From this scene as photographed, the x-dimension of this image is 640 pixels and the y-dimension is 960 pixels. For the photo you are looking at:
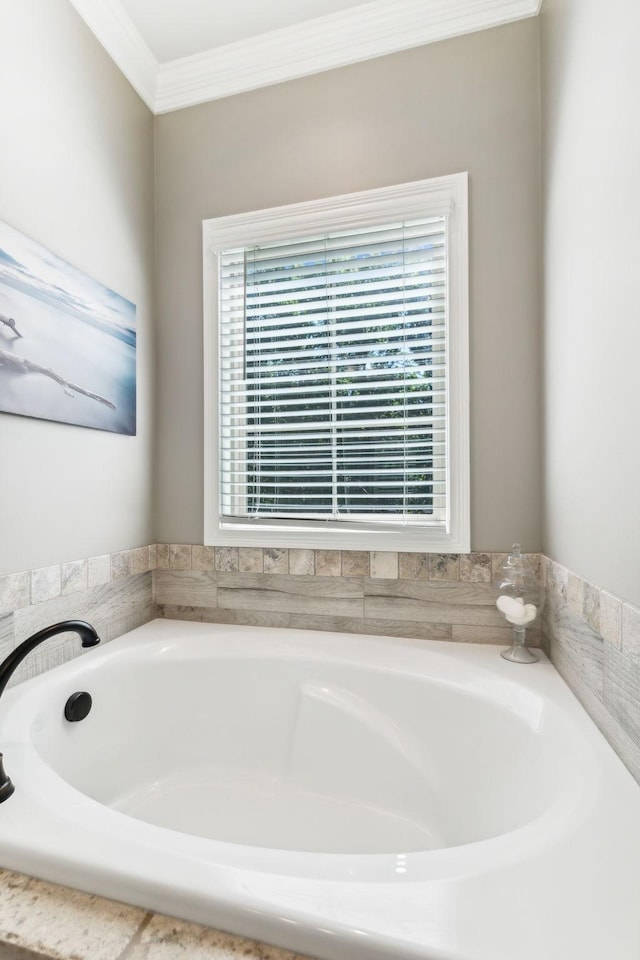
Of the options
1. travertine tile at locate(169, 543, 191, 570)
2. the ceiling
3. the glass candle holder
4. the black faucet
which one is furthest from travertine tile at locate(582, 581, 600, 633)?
the ceiling

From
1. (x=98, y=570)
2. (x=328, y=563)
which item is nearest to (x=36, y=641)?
(x=98, y=570)

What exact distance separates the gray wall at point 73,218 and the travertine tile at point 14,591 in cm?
3

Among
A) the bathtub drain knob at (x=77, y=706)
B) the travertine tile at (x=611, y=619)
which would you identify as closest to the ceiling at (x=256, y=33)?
the travertine tile at (x=611, y=619)

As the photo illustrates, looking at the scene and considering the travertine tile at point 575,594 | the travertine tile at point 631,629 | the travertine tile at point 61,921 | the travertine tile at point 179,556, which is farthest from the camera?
the travertine tile at point 179,556

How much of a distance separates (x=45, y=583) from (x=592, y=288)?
1657 millimetres

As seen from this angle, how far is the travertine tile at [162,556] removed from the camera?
2.03 metres

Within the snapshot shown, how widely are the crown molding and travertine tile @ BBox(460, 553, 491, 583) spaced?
2179mm

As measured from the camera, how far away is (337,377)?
6.07ft

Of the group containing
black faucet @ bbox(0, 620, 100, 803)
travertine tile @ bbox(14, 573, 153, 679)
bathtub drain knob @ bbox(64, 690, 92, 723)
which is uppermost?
black faucet @ bbox(0, 620, 100, 803)

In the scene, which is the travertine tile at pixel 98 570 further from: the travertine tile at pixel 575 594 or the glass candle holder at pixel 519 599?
the travertine tile at pixel 575 594

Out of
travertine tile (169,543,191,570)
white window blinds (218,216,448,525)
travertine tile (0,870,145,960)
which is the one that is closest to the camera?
travertine tile (0,870,145,960)

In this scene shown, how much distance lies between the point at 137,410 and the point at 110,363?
0.23 metres

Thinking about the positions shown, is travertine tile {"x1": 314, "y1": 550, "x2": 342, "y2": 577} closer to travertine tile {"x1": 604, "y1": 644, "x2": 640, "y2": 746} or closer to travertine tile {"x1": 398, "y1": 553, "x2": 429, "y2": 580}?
travertine tile {"x1": 398, "y1": 553, "x2": 429, "y2": 580}

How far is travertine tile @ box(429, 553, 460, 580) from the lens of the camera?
170cm
